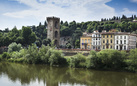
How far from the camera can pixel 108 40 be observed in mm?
56375

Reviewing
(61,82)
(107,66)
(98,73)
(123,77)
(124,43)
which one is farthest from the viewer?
(124,43)

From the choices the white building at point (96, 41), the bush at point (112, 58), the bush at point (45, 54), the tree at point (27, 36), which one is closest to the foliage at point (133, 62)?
the bush at point (112, 58)

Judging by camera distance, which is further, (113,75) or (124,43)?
(124,43)

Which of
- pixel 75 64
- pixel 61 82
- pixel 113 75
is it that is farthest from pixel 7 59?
pixel 113 75

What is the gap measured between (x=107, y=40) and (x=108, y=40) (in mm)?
320

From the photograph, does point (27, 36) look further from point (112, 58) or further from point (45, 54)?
point (112, 58)

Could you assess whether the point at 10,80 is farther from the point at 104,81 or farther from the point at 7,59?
the point at 7,59

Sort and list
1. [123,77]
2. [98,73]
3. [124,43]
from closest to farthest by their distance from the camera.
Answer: [123,77], [98,73], [124,43]

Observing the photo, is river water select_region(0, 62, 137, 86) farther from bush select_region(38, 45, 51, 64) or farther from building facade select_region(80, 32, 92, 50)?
building facade select_region(80, 32, 92, 50)

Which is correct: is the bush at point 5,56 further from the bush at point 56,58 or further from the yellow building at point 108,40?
the yellow building at point 108,40

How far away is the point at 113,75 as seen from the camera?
34.9 m

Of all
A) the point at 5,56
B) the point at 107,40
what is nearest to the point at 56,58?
the point at 107,40

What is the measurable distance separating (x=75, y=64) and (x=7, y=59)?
79.9 feet

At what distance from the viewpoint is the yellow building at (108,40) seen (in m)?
55.7
